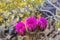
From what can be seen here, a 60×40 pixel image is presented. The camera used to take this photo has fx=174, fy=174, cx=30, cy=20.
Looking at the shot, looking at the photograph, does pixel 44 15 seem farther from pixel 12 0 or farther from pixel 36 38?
pixel 36 38

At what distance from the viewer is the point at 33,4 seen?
209 centimetres

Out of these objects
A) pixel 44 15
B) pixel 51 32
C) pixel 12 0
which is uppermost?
pixel 12 0

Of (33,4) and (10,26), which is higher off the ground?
(33,4)

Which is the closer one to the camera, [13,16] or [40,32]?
[40,32]

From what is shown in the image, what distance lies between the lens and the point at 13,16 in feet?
7.83

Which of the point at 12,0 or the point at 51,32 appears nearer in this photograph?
the point at 12,0

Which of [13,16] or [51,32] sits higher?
[13,16]

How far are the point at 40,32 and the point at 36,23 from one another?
0.09 m

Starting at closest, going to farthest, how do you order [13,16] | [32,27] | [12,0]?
[32,27] < [12,0] < [13,16]

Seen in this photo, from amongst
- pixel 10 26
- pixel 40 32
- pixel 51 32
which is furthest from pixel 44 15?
pixel 40 32

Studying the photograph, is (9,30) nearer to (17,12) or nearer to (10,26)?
(10,26)

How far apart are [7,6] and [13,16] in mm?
358

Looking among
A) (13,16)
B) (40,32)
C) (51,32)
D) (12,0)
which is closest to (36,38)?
(40,32)

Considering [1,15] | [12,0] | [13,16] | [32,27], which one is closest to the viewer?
[32,27]
